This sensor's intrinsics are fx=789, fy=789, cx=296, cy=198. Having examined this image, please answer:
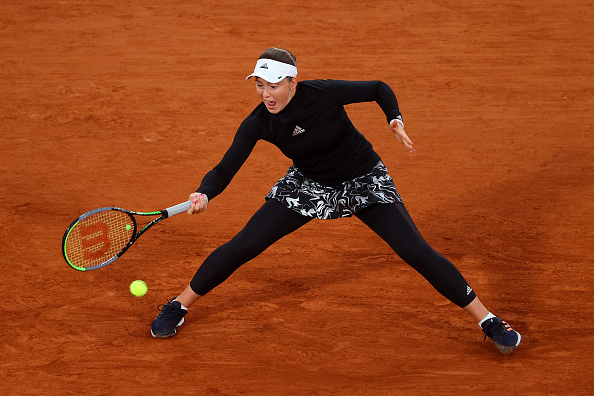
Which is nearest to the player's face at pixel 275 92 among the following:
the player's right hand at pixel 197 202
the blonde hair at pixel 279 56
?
the blonde hair at pixel 279 56

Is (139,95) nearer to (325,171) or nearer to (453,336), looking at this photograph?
(325,171)

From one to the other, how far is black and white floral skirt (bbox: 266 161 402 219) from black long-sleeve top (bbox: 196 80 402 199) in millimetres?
58

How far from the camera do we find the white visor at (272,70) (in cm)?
466

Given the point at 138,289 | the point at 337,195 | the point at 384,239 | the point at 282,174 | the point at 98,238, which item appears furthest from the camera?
the point at 282,174

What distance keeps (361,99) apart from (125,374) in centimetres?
227

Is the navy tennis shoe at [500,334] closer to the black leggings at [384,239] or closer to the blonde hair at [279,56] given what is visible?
the black leggings at [384,239]

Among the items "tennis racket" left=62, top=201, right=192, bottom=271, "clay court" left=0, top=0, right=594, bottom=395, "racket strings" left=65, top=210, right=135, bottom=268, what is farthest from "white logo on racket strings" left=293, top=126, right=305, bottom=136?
"clay court" left=0, top=0, right=594, bottom=395

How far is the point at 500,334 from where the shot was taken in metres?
4.91

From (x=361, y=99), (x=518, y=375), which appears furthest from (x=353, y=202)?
(x=518, y=375)

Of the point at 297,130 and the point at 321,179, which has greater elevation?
Result: the point at 297,130

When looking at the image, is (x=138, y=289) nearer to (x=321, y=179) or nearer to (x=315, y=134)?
(x=321, y=179)

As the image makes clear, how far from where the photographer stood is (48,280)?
588cm

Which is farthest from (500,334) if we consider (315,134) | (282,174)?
(282,174)

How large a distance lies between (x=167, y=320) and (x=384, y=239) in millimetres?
1540
